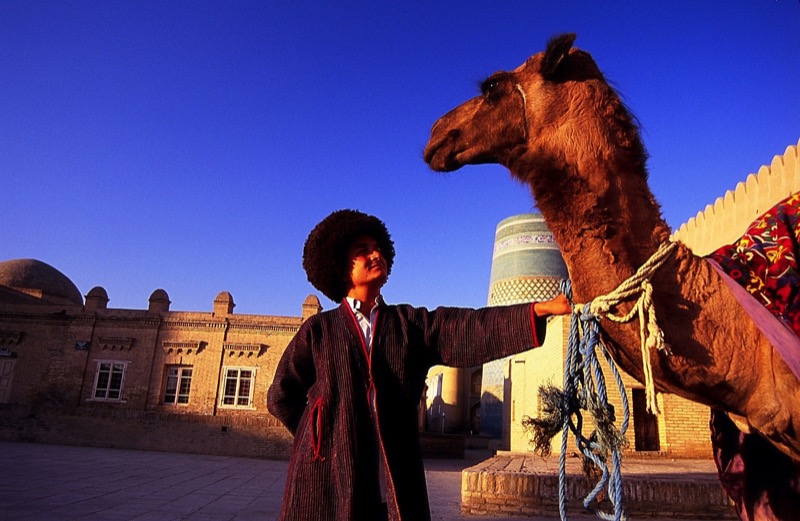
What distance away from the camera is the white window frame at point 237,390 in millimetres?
24469

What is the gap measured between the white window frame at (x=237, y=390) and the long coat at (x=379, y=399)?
77.4 ft

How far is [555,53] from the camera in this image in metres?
2.07

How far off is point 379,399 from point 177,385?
83.5 feet

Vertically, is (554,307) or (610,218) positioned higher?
(610,218)

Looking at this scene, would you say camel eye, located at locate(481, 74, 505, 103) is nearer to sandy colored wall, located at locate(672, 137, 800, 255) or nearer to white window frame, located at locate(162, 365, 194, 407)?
sandy colored wall, located at locate(672, 137, 800, 255)

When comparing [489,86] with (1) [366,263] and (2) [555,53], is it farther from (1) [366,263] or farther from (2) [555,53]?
(1) [366,263]

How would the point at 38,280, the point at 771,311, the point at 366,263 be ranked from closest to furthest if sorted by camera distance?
the point at 771,311
the point at 366,263
the point at 38,280

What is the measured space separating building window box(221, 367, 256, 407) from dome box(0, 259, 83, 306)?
11.3 m

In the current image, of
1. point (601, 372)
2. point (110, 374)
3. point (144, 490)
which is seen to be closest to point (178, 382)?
point (110, 374)

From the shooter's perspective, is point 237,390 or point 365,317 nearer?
point 365,317

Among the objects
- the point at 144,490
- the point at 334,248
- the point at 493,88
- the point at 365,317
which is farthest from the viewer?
the point at 144,490

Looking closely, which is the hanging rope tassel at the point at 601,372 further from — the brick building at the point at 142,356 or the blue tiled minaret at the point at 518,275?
the blue tiled minaret at the point at 518,275

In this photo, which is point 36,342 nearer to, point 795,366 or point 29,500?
point 29,500

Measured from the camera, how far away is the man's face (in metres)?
2.43
